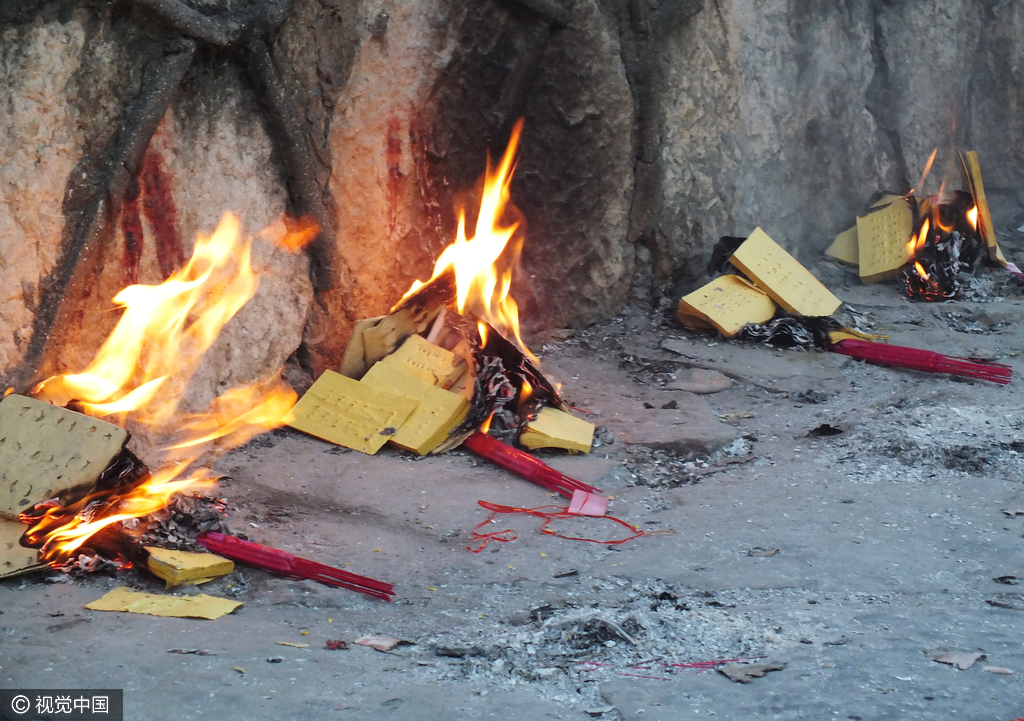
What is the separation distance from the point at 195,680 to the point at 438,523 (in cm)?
147

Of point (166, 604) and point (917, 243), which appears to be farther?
point (917, 243)

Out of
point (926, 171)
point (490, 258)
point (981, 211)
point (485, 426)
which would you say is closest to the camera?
point (485, 426)

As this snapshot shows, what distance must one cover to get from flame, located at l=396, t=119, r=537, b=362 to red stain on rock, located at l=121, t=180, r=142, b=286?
1692 millimetres

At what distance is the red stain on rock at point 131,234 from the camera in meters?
3.77

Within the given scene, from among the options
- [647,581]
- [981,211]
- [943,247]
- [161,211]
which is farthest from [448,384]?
[981,211]

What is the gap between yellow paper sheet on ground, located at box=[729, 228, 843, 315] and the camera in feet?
19.4

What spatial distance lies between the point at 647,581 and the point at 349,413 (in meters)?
1.80

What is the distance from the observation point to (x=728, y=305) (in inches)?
228

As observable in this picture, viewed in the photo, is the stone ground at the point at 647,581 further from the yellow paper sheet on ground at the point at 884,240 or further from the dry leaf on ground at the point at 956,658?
the yellow paper sheet on ground at the point at 884,240

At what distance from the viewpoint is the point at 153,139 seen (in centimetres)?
382

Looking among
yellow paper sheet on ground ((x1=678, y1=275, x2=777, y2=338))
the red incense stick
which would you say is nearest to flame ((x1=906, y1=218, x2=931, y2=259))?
yellow paper sheet on ground ((x1=678, y1=275, x2=777, y2=338))

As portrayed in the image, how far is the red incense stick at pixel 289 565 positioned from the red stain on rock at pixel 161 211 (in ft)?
4.01

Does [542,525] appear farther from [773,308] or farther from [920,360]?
[773,308]

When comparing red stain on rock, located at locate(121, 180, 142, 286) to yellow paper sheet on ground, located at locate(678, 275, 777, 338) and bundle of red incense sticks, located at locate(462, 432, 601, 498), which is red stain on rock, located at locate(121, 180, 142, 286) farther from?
yellow paper sheet on ground, located at locate(678, 275, 777, 338)
